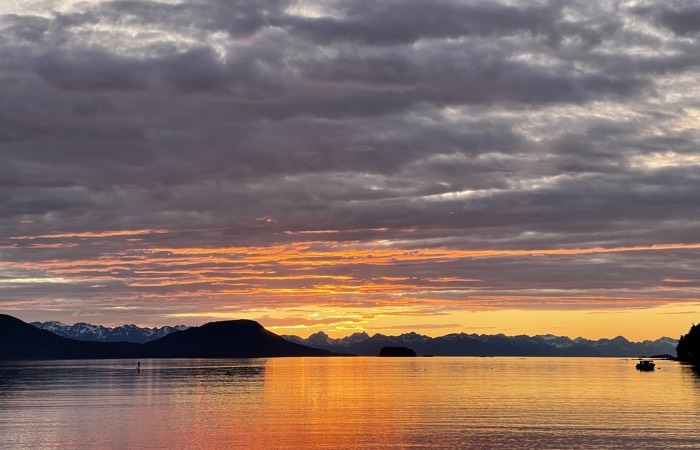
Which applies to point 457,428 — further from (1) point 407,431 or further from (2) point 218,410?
(2) point 218,410

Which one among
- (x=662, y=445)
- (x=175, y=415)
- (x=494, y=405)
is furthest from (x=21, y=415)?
(x=662, y=445)

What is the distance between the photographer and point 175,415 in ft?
525

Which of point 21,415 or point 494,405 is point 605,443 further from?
point 21,415

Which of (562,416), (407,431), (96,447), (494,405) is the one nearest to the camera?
(96,447)

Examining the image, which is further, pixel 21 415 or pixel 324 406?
pixel 324 406

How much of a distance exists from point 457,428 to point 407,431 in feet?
26.2

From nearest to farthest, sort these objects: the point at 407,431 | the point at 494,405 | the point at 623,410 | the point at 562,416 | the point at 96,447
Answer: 1. the point at 96,447
2. the point at 407,431
3. the point at 562,416
4. the point at 623,410
5. the point at 494,405

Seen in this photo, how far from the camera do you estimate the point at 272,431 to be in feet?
430

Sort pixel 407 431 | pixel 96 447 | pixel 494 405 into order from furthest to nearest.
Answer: pixel 494 405
pixel 407 431
pixel 96 447

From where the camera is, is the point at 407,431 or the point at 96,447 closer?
the point at 96,447

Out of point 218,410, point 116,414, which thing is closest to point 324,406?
point 218,410

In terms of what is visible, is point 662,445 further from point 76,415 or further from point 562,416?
point 76,415

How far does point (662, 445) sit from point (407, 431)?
35343 mm

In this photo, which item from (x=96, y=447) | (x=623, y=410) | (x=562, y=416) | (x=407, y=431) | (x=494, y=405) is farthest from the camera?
(x=494, y=405)
